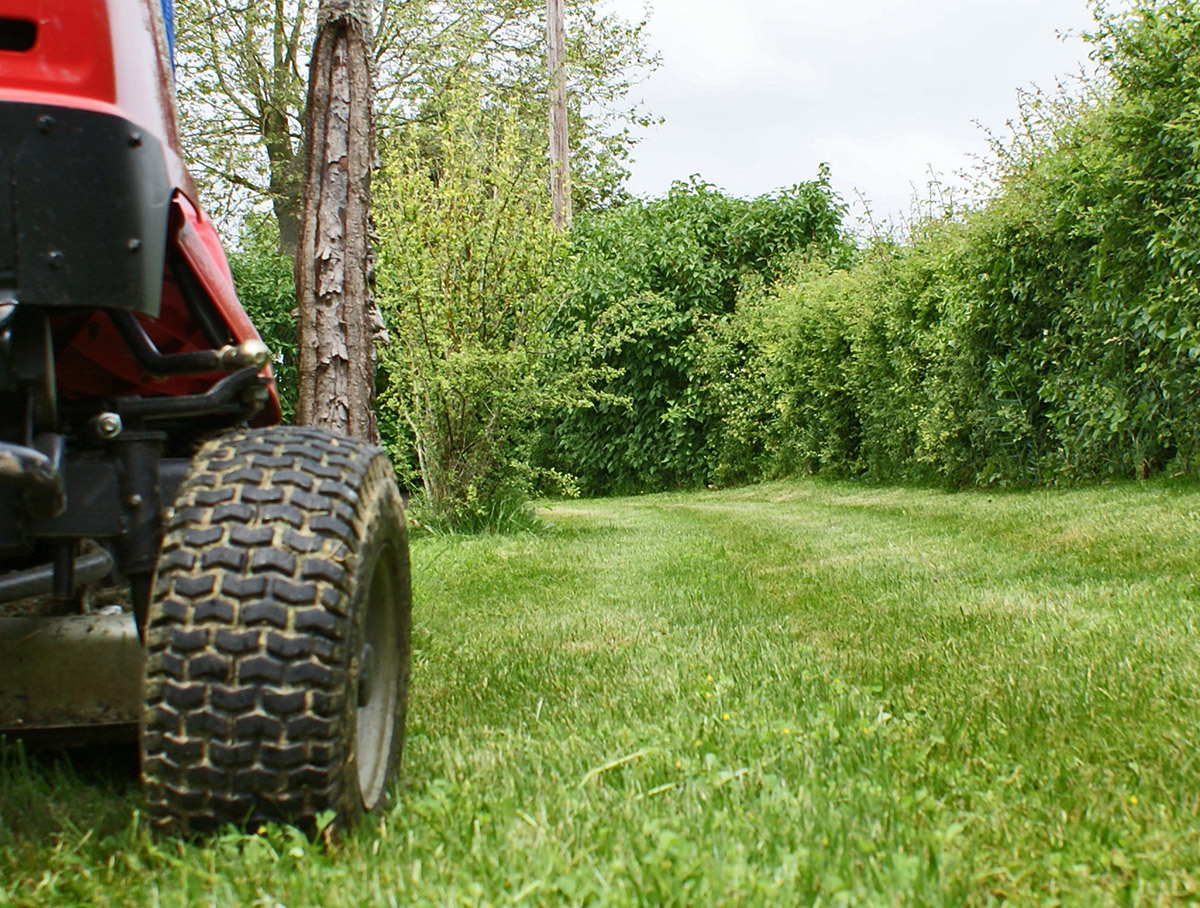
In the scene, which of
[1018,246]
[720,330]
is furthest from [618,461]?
[1018,246]

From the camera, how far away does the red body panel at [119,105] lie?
1.71 meters

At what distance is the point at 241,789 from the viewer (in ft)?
5.89

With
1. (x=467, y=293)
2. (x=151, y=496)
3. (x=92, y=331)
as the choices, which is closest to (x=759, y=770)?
(x=151, y=496)

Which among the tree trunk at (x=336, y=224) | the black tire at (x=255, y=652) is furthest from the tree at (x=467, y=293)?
the black tire at (x=255, y=652)

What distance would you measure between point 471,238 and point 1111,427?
5.15 m

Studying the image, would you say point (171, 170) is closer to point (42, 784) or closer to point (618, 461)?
point (42, 784)

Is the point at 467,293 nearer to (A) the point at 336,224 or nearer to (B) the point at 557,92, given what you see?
(A) the point at 336,224

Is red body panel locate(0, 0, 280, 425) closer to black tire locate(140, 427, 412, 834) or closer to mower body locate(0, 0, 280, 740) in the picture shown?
mower body locate(0, 0, 280, 740)

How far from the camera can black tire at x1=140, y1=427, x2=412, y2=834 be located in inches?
70.2

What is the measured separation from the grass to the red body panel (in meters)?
0.85

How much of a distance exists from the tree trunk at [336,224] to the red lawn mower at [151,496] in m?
2.54

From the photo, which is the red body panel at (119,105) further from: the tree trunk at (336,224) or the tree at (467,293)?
the tree at (467,293)

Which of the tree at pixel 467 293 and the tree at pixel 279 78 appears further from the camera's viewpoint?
the tree at pixel 279 78

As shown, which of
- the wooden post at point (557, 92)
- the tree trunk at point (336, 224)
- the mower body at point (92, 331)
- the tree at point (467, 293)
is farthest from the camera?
the wooden post at point (557, 92)
